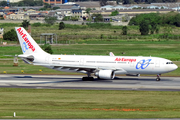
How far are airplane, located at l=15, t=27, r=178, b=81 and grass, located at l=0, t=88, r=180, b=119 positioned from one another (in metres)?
10.0

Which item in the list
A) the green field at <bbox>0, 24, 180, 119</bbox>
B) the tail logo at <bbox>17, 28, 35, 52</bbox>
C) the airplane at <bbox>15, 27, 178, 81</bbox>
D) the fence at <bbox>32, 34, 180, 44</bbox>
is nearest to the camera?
the green field at <bbox>0, 24, 180, 119</bbox>

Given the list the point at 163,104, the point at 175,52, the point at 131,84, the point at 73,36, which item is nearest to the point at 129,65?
the point at 131,84

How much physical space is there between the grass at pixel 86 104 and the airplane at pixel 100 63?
32.9 feet

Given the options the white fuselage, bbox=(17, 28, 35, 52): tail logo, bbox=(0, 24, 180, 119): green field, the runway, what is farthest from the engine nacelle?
bbox=(17, 28, 35, 52): tail logo

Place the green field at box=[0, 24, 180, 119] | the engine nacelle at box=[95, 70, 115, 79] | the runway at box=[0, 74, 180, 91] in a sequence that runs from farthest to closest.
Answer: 1. the engine nacelle at box=[95, 70, 115, 79]
2. the runway at box=[0, 74, 180, 91]
3. the green field at box=[0, 24, 180, 119]

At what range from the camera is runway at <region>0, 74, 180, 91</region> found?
5175cm

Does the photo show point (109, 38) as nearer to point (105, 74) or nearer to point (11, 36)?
point (11, 36)

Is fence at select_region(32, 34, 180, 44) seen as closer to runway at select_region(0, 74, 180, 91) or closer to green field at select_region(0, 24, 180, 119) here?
runway at select_region(0, 74, 180, 91)

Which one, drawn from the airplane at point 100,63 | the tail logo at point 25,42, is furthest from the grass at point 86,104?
the tail logo at point 25,42

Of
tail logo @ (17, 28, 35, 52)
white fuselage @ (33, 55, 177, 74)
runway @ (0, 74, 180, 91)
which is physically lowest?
runway @ (0, 74, 180, 91)

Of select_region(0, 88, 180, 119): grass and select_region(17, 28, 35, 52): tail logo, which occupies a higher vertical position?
select_region(17, 28, 35, 52): tail logo

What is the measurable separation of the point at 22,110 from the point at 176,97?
19977mm

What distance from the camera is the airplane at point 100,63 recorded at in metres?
56.6

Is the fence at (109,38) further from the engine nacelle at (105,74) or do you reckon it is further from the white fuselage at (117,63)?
the engine nacelle at (105,74)
